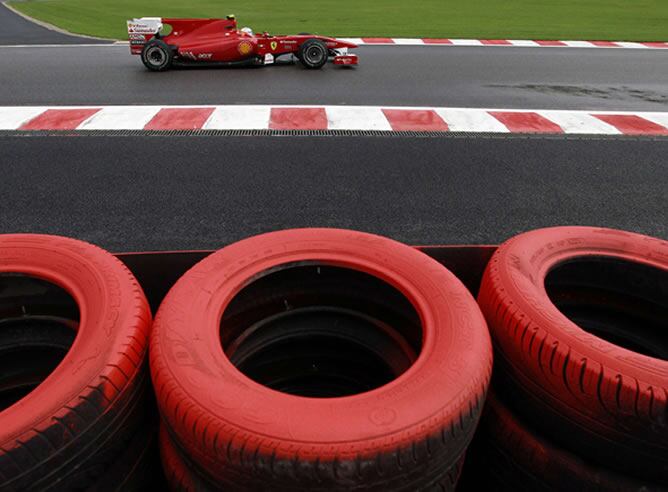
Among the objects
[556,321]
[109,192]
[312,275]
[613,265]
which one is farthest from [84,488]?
[109,192]

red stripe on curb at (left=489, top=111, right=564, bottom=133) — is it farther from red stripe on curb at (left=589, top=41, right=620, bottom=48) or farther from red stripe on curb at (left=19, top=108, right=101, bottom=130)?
red stripe on curb at (left=589, top=41, right=620, bottom=48)

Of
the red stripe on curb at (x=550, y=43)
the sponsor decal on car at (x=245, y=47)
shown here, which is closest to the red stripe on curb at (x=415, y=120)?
the sponsor decal on car at (x=245, y=47)

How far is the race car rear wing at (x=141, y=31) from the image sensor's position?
846cm

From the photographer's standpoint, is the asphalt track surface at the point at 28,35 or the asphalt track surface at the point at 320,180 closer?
the asphalt track surface at the point at 320,180

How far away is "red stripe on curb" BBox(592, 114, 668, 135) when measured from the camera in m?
5.27

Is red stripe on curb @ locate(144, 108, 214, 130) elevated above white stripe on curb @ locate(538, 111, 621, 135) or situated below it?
above

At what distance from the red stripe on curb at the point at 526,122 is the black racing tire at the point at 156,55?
549 cm

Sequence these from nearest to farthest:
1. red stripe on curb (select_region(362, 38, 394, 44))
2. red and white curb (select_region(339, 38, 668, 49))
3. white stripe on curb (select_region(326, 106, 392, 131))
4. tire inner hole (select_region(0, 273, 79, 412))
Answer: tire inner hole (select_region(0, 273, 79, 412))
white stripe on curb (select_region(326, 106, 392, 131))
red and white curb (select_region(339, 38, 668, 49))
red stripe on curb (select_region(362, 38, 394, 44))

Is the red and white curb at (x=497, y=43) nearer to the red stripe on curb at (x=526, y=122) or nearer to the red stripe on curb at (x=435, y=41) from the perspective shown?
the red stripe on curb at (x=435, y=41)

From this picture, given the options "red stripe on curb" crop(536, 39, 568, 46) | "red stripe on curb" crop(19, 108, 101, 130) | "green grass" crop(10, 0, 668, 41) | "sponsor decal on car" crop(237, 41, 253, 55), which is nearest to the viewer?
"red stripe on curb" crop(19, 108, 101, 130)

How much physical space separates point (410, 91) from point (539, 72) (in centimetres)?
311

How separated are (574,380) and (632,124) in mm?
5370

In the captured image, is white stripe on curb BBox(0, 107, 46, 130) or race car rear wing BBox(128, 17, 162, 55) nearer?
white stripe on curb BBox(0, 107, 46, 130)

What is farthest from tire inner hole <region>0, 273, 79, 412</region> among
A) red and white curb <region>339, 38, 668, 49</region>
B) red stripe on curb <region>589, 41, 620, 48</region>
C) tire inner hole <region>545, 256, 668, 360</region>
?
red stripe on curb <region>589, 41, 620, 48</region>
